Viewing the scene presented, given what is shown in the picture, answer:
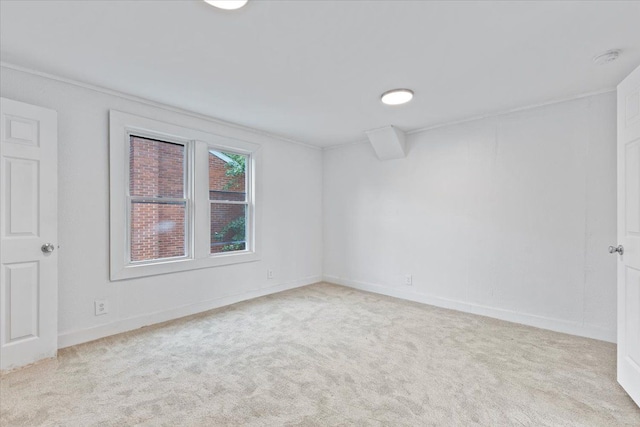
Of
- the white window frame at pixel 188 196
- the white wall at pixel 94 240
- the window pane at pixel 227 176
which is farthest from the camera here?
the window pane at pixel 227 176

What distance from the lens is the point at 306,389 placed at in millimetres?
1954

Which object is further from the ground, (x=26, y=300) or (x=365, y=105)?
(x=365, y=105)

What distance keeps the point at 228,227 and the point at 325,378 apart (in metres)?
2.41

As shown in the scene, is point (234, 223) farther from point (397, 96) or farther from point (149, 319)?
point (397, 96)

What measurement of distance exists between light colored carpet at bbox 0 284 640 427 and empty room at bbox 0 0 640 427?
20 millimetres

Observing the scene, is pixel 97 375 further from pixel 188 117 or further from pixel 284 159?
pixel 284 159

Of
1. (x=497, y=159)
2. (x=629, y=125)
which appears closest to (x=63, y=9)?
(x=629, y=125)

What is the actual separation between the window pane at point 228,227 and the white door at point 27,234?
1567 mm

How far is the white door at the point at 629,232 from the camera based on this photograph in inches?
71.3

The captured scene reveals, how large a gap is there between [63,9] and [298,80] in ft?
5.01

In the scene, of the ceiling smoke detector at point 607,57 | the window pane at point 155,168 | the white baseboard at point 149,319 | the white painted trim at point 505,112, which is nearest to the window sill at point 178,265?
the white baseboard at point 149,319

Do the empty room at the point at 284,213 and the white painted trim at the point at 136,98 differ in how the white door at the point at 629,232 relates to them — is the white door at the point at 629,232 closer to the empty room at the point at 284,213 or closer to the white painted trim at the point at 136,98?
the empty room at the point at 284,213

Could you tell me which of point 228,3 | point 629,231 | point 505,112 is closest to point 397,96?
point 505,112

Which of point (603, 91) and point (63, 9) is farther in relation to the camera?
point (603, 91)
